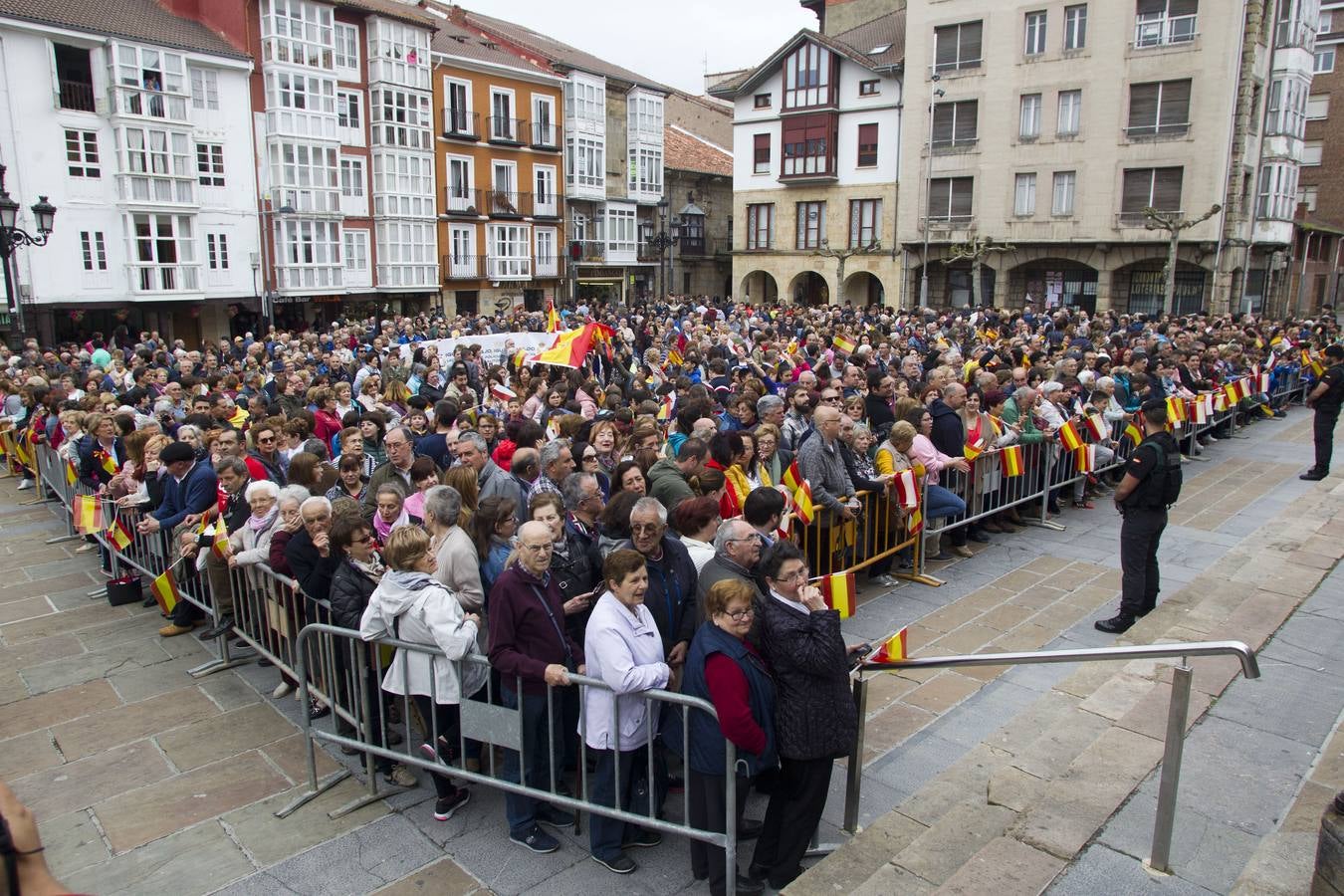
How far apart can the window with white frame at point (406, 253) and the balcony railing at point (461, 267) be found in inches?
30.1

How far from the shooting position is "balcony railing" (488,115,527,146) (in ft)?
126

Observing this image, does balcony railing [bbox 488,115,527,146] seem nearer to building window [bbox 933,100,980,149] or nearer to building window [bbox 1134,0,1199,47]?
building window [bbox 933,100,980,149]

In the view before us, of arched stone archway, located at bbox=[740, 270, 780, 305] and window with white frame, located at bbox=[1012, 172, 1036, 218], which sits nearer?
window with white frame, located at bbox=[1012, 172, 1036, 218]

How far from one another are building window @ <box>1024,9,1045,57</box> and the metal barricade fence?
3721 centimetres

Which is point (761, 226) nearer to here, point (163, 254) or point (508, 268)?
point (508, 268)

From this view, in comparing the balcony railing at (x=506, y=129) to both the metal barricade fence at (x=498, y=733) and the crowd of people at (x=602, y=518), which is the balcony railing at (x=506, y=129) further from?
the metal barricade fence at (x=498, y=733)

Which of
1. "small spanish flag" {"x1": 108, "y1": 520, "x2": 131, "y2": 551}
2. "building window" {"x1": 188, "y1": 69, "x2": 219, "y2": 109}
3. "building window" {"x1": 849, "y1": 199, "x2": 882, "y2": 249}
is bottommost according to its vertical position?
"small spanish flag" {"x1": 108, "y1": 520, "x2": 131, "y2": 551}

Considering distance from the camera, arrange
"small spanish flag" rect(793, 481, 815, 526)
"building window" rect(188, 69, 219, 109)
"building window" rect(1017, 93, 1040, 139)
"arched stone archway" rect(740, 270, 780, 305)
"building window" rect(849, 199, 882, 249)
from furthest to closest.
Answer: "arched stone archway" rect(740, 270, 780, 305) → "building window" rect(849, 199, 882, 249) → "building window" rect(1017, 93, 1040, 139) → "building window" rect(188, 69, 219, 109) → "small spanish flag" rect(793, 481, 815, 526)

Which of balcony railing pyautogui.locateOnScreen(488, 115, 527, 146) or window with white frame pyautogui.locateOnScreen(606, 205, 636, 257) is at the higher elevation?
balcony railing pyautogui.locateOnScreen(488, 115, 527, 146)

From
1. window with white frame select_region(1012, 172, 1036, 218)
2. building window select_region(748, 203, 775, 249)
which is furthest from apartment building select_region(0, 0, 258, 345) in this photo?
window with white frame select_region(1012, 172, 1036, 218)

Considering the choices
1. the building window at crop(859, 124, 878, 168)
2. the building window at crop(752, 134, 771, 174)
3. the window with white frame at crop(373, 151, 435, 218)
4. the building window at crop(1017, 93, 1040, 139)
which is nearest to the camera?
the window with white frame at crop(373, 151, 435, 218)

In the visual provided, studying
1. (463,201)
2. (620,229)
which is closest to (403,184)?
(463,201)

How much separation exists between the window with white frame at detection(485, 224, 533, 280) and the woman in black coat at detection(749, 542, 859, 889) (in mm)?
36607

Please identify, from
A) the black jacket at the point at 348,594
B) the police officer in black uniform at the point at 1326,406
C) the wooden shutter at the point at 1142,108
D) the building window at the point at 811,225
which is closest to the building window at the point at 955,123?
the wooden shutter at the point at 1142,108
